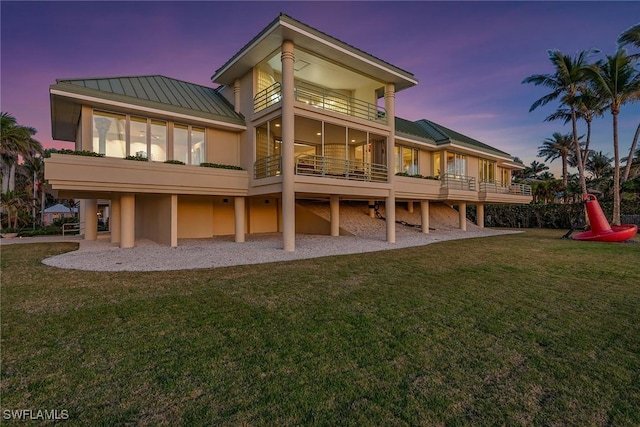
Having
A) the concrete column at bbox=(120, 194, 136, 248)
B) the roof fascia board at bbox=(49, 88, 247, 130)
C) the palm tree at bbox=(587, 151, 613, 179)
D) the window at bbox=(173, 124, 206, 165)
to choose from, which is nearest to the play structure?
the roof fascia board at bbox=(49, 88, 247, 130)

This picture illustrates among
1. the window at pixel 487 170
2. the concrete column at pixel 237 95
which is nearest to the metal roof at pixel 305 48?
the concrete column at pixel 237 95

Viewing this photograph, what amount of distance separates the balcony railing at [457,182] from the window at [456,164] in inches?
26.1

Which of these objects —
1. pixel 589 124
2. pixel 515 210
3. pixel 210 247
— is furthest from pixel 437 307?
pixel 515 210

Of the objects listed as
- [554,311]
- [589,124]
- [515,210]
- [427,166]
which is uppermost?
[589,124]

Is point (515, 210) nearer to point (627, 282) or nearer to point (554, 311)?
point (627, 282)

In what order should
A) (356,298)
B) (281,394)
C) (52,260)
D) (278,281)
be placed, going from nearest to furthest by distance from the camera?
(281,394) → (356,298) → (278,281) → (52,260)

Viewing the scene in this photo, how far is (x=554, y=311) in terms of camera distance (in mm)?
5152

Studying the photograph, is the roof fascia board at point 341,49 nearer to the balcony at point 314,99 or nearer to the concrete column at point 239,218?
the balcony at point 314,99

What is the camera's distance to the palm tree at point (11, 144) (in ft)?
90.1

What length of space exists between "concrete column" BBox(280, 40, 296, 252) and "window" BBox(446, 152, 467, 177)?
16.0 meters

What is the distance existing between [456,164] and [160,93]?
847 inches

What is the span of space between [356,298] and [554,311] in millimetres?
3405

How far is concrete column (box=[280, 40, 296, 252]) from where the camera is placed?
12414mm

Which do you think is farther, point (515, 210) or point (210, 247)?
point (515, 210)
